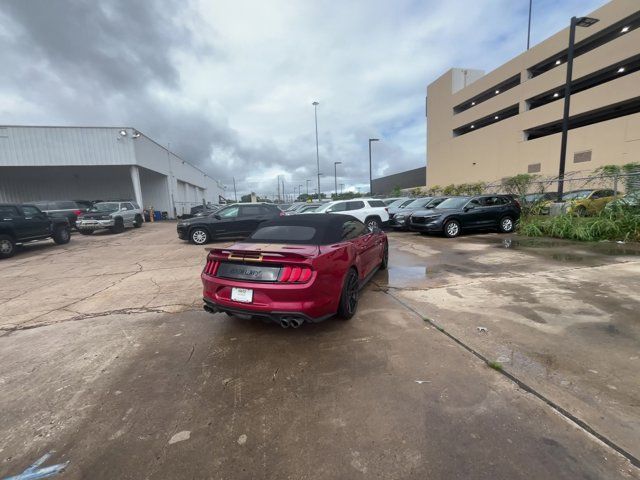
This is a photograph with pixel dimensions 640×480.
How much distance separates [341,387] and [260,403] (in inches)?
27.8

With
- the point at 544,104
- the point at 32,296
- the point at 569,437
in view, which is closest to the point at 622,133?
the point at 544,104

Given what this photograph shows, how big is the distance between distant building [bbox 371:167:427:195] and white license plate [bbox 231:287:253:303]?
48.2 m

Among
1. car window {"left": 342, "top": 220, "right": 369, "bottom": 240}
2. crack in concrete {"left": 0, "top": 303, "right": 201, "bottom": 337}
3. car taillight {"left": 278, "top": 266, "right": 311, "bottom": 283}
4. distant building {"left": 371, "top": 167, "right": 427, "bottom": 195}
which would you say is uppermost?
distant building {"left": 371, "top": 167, "right": 427, "bottom": 195}

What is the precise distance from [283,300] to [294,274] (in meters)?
0.30

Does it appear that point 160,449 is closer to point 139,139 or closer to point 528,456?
point 528,456

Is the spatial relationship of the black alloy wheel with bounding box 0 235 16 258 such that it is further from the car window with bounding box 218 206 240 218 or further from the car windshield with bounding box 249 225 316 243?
the car windshield with bounding box 249 225 316 243

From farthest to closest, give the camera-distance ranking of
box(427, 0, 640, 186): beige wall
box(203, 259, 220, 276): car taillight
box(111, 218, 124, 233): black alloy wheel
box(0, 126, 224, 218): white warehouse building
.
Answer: box(427, 0, 640, 186): beige wall → box(0, 126, 224, 218): white warehouse building → box(111, 218, 124, 233): black alloy wheel → box(203, 259, 220, 276): car taillight

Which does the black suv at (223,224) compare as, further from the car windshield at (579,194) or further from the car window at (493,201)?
the car windshield at (579,194)

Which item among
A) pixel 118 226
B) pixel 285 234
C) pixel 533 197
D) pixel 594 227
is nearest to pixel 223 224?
pixel 285 234

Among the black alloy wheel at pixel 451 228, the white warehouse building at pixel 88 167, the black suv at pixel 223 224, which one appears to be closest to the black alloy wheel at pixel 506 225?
the black alloy wheel at pixel 451 228

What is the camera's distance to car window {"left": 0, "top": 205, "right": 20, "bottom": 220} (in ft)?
32.1

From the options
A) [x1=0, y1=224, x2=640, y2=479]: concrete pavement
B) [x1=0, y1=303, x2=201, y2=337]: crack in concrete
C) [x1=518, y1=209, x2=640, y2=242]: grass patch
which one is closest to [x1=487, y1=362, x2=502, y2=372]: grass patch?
[x1=0, y1=224, x2=640, y2=479]: concrete pavement

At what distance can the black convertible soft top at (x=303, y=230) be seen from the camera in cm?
403

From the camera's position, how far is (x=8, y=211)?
9977 millimetres
